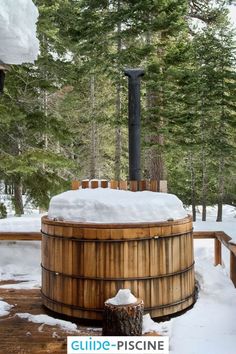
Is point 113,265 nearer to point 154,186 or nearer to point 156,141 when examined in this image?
point 154,186

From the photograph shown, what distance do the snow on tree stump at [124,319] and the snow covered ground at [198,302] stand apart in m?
0.41

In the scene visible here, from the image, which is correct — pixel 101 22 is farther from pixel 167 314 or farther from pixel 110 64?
pixel 167 314

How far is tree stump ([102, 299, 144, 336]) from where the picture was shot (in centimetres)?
326

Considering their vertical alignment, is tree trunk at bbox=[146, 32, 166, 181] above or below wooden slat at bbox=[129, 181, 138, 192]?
above

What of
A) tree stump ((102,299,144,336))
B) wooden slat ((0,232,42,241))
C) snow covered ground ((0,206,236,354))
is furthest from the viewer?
wooden slat ((0,232,42,241))

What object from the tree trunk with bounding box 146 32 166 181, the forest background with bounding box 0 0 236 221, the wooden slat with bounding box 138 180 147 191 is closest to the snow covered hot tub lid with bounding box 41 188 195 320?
the wooden slat with bounding box 138 180 147 191

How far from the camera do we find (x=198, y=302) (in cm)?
446

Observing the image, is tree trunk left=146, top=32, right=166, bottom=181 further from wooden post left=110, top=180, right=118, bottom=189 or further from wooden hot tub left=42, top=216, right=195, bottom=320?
wooden hot tub left=42, top=216, right=195, bottom=320

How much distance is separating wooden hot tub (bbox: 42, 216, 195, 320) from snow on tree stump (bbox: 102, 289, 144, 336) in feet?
1.63

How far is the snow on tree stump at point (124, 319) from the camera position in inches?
128

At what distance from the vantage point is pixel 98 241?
12.5ft

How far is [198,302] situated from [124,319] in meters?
1.57

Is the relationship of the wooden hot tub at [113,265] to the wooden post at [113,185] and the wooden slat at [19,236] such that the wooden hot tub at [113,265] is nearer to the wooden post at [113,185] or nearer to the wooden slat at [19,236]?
the wooden post at [113,185]
